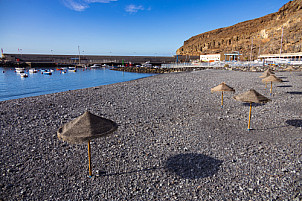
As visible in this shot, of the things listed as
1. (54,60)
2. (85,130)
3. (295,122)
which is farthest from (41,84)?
(54,60)

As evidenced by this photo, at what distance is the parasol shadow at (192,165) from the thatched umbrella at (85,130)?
2.35 metres

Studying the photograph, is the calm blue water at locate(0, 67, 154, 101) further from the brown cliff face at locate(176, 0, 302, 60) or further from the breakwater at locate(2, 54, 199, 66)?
the brown cliff face at locate(176, 0, 302, 60)

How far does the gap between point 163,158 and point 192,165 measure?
1014mm

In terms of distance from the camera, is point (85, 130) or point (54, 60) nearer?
point (85, 130)

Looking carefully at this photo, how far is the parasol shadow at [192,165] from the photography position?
546cm

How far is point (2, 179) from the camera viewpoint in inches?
212

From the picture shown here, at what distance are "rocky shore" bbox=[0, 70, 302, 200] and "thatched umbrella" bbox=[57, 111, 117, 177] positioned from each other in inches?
58.5

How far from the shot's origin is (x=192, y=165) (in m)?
5.86

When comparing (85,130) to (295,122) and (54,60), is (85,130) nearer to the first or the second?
(295,122)

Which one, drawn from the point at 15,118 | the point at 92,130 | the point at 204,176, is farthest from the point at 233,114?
the point at 15,118

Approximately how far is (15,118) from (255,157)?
12.3 metres

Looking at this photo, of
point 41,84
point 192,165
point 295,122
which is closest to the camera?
point 192,165

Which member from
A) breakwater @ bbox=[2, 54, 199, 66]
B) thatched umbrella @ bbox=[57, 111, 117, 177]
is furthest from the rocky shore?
breakwater @ bbox=[2, 54, 199, 66]

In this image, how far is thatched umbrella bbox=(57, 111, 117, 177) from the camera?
4.63 metres
